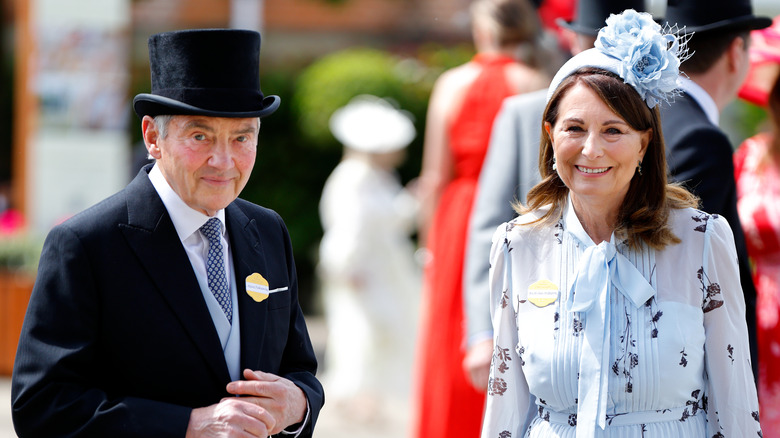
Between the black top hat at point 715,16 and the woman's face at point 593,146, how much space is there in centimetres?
82

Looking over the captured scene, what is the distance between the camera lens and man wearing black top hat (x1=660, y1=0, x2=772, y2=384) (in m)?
3.10

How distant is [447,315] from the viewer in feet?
15.0

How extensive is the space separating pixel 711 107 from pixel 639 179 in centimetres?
73

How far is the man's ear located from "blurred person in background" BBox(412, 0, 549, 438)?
84.6 inches

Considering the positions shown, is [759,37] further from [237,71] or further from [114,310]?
[114,310]

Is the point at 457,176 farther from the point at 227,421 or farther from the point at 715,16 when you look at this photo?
the point at 227,421

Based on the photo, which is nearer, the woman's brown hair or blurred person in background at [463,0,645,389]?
the woman's brown hair

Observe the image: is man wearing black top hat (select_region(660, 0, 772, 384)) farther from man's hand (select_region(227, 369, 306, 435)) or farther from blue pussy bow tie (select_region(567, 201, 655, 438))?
man's hand (select_region(227, 369, 306, 435))

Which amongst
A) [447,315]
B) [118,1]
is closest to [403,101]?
[118,1]

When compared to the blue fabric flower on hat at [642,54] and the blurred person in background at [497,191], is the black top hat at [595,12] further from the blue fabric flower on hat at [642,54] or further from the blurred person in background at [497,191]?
the blue fabric flower on hat at [642,54]

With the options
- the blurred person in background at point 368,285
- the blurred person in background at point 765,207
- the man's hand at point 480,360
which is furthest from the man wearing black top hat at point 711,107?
the blurred person in background at point 368,285

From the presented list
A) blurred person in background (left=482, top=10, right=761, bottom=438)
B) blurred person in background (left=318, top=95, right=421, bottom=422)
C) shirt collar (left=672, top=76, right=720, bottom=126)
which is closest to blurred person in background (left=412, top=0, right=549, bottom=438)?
shirt collar (left=672, top=76, right=720, bottom=126)

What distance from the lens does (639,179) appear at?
2.74 meters

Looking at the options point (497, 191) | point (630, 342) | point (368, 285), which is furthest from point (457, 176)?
point (368, 285)
